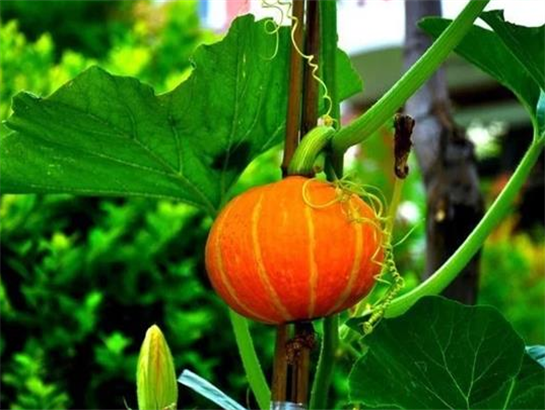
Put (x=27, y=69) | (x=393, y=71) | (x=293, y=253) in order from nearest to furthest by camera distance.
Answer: (x=293, y=253) < (x=27, y=69) < (x=393, y=71)

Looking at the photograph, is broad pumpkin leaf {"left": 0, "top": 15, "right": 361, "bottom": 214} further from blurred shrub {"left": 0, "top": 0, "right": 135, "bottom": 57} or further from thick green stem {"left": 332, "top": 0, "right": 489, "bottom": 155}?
blurred shrub {"left": 0, "top": 0, "right": 135, "bottom": 57}

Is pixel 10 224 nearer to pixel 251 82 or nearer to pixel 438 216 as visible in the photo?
pixel 438 216

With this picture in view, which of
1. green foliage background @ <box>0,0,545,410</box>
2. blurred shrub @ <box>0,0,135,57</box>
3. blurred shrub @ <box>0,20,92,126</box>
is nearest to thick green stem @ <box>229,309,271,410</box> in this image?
green foliage background @ <box>0,0,545,410</box>

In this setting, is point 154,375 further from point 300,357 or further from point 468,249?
point 468,249

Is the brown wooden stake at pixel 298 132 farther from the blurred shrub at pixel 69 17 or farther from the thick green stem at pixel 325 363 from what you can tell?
the blurred shrub at pixel 69 17

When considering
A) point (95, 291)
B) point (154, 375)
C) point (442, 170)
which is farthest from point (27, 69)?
point (154, 375)
